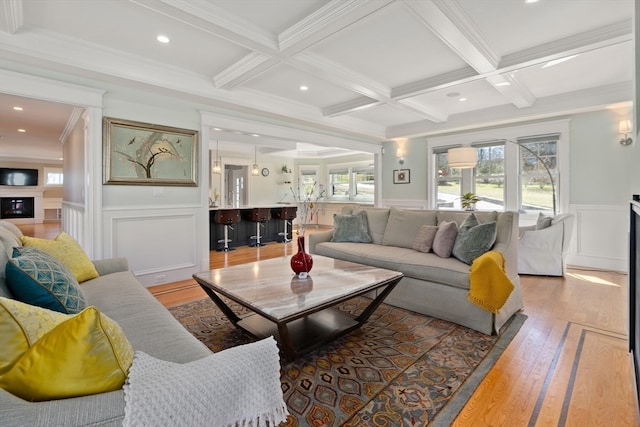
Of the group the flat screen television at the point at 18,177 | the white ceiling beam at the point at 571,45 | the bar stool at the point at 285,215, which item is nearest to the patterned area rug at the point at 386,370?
the white ceiling beam at the point at 571,45

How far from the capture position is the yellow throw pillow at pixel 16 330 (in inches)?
30.5

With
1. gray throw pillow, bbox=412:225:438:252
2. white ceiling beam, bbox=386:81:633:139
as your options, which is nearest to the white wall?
gray throw pillow, bbox=412:225:438:252

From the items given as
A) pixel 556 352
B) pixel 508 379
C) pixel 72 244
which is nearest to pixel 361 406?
pixel 508 379

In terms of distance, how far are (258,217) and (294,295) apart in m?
4.70

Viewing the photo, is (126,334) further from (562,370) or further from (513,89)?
(513,89)

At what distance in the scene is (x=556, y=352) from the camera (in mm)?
2154

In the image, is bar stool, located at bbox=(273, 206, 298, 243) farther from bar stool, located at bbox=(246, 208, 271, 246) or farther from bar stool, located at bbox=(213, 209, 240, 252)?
bar stool, located at bbox=(213, 209, 240, 252)

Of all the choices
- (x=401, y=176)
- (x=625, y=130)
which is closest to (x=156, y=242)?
(x=401, y=176)

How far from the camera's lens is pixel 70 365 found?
0.76m

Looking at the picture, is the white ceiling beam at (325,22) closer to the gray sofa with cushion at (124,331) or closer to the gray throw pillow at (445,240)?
the gray throw pillow at (445,240)

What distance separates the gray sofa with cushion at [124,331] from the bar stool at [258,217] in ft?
12.5

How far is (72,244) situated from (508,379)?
3.19m

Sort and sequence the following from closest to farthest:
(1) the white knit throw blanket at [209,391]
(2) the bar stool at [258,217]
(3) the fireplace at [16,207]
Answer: (1) the white knit throw blanket at [209,391], (2) the bar stool at [258,217], (3) the fireplace at [16,207]

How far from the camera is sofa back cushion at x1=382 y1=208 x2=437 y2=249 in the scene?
12.0ft
